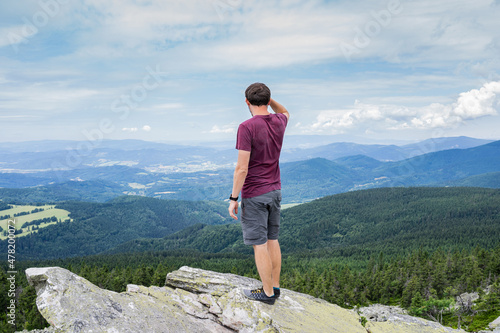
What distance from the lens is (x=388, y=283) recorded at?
74.9 m

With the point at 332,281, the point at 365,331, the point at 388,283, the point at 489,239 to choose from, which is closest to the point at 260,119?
the point at 365,331

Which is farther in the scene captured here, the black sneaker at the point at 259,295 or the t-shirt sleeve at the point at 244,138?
the black sneaker at the point at 259,295

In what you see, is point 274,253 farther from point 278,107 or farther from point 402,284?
point 402,284

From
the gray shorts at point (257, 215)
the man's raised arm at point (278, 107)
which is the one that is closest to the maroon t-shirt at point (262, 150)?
the gray shorts at point (257, 215)

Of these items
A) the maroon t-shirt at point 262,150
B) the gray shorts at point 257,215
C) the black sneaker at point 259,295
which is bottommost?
the black sneaker at point 259,295

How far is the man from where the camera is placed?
8.24 metres

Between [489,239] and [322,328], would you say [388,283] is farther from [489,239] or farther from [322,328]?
[489,239]

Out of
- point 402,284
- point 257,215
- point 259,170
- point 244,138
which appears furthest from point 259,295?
point 402,284

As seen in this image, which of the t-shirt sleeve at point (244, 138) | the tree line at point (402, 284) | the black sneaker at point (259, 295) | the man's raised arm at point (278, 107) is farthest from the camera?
the tree line at point (402, 284)

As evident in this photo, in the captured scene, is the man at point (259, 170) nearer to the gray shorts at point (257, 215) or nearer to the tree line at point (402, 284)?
the gray shorts at point (257, 215)

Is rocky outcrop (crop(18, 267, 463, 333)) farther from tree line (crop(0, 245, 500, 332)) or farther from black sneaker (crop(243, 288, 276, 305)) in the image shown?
tree line (crop(0, 245, 500, 332))

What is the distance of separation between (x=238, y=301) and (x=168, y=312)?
2158 mm

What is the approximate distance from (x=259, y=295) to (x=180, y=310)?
8.51ft

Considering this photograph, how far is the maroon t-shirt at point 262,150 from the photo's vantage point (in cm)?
830
